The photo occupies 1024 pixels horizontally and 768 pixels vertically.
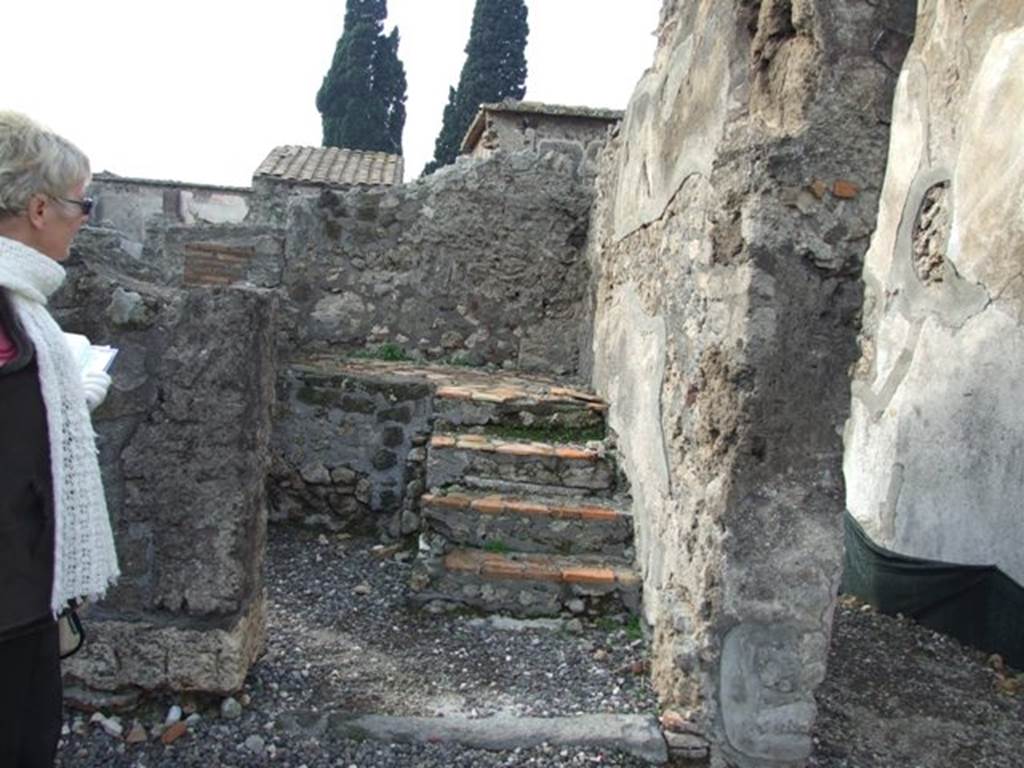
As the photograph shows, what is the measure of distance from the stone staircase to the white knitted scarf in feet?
6.91

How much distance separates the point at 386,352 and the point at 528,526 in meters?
2.64

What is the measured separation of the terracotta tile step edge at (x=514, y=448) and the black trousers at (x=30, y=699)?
253 cm

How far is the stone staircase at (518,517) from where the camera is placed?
3.52 m

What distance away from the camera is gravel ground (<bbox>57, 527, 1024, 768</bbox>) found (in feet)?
8.11

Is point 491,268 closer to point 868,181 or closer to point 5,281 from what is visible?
point 868,181

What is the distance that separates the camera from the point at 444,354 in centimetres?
615

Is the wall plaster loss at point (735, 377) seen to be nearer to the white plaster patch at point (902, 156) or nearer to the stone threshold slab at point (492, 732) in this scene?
the white plaster patch at point (902, 156)

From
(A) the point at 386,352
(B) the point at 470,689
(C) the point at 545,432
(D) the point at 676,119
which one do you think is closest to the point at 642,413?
(C) the point at 545,432

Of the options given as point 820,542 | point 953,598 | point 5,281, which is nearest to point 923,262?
point 953,598

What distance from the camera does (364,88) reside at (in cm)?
2114

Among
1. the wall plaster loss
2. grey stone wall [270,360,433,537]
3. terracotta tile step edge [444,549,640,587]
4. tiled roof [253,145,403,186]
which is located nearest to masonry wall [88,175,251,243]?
tiled roof [253,145,403,186]

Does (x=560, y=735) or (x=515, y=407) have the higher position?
(x=515, y=407)

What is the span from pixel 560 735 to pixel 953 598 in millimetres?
2579

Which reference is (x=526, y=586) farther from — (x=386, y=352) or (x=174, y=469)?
(x=386, y=352)
